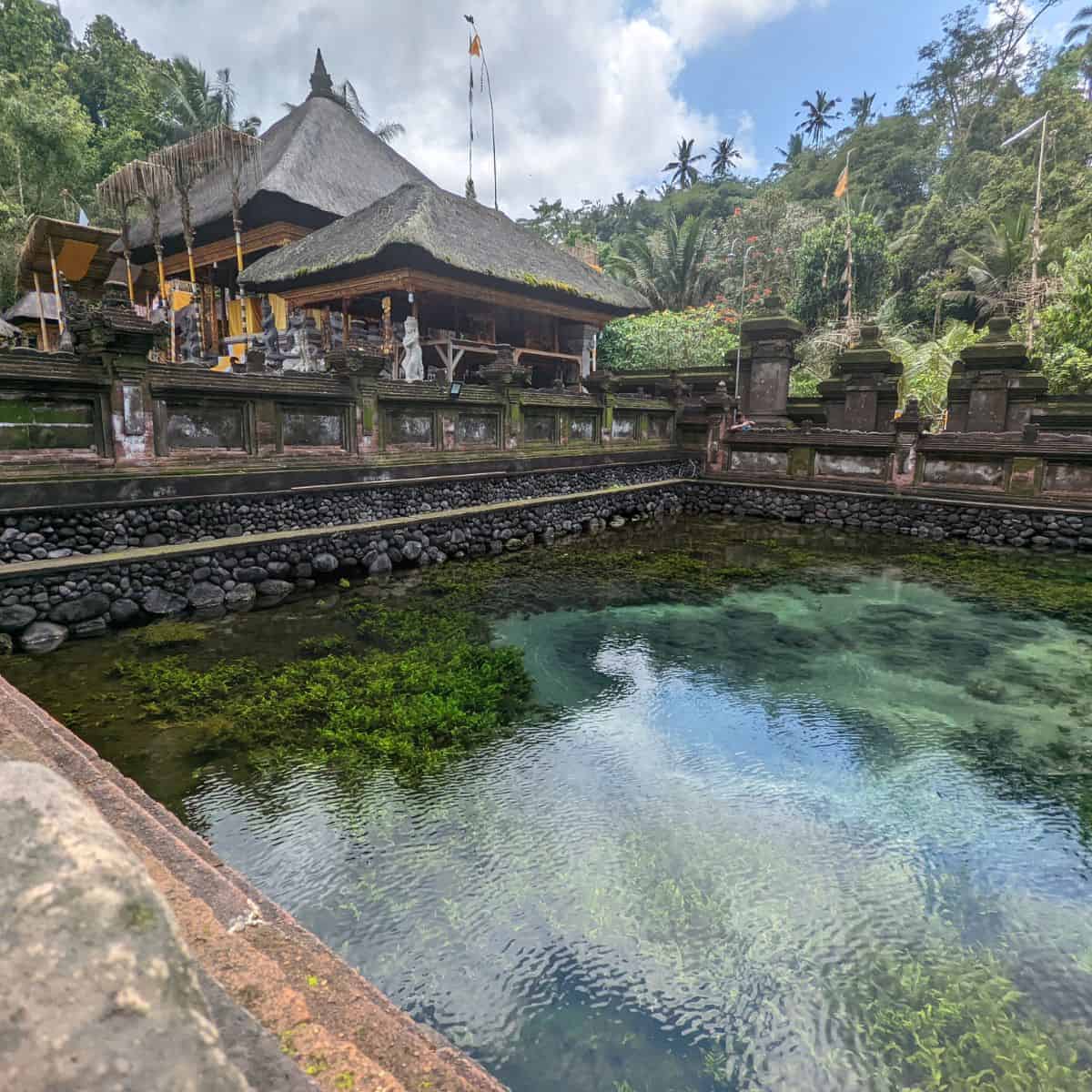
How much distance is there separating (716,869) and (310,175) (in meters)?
20.0

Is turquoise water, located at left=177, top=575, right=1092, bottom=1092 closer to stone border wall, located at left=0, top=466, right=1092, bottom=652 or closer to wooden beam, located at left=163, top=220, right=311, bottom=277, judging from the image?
stone border wall, located at left=0, top=466, right=1092, bottom=652

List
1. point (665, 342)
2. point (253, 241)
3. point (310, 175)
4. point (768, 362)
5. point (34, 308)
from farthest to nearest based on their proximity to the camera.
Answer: point (665, 342) < point (253, 241) < point (310, 175) < point (768, 362) < point (34, 308)

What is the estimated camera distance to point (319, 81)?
21.0 m

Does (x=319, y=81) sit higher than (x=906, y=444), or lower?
higher

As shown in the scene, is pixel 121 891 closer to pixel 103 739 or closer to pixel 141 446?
pixel 103 739

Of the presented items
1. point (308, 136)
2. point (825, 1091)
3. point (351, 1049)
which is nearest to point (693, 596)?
point (825, 1091)

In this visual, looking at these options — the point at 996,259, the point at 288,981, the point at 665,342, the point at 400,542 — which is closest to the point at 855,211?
the point at 996,259

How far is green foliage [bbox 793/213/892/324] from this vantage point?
25.3 meters

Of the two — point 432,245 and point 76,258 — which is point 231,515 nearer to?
point 76,258

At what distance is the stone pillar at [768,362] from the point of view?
16.4 m

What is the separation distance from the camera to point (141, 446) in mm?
7863

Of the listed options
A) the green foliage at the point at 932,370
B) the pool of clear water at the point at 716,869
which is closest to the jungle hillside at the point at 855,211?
the green foliage at the point at 932,370

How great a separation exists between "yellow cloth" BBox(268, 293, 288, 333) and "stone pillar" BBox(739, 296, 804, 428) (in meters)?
12.1

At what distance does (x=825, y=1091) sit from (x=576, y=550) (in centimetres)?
952
